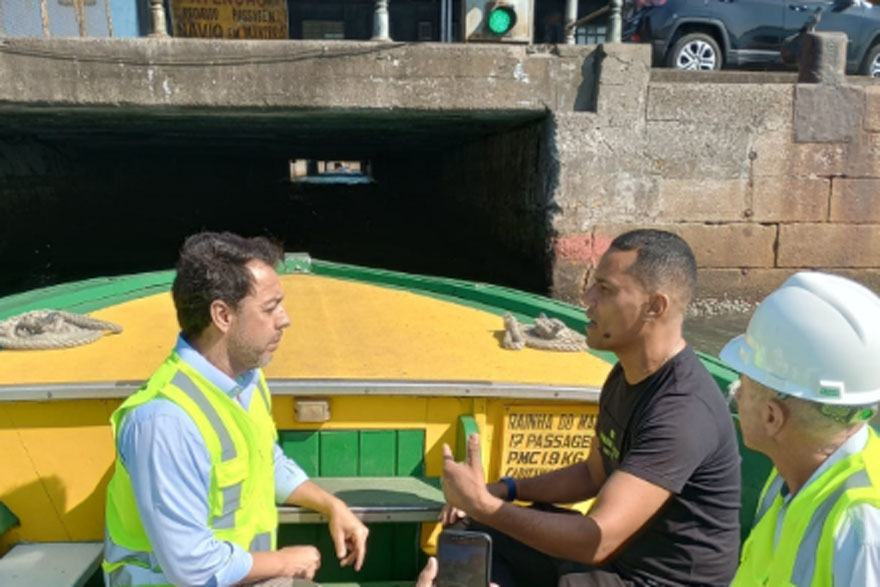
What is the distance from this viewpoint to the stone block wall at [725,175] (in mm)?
7453

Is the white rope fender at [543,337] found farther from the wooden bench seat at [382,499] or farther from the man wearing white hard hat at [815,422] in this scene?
the man wearing white hard hat at [815,422]

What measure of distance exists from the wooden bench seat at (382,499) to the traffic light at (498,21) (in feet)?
17.9

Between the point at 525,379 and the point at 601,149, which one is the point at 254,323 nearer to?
the point at 525,379

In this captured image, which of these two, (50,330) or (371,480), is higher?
(50,330)

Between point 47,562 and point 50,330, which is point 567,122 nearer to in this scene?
point 50,330

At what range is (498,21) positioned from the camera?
687 centimetres

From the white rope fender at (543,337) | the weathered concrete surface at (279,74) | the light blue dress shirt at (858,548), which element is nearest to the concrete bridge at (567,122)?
the weathered concrete surface at (279,74)

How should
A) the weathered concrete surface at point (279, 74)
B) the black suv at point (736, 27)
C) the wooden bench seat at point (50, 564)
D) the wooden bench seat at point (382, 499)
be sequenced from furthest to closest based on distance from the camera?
1. the black suv at point (736, 27)
2. the weathered concrete surface at point (279, 74)
3. the wooden bench seat at point (382, 499)
4. the wooden bench seat at point (50, 564)

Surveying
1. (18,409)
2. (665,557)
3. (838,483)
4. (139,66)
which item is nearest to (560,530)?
(665,557)

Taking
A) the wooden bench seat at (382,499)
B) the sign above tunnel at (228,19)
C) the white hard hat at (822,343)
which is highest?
the sign above tunnel at (228,19)

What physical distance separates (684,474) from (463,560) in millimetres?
619

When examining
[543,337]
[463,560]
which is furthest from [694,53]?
[463,560]

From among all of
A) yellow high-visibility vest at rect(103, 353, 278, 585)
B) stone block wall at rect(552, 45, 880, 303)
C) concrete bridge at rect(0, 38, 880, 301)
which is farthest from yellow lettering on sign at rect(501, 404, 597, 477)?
stone block wall at rect(552, 45, 880, 303)

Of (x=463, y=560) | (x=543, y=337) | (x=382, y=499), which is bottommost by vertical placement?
(x=382, y=499)
